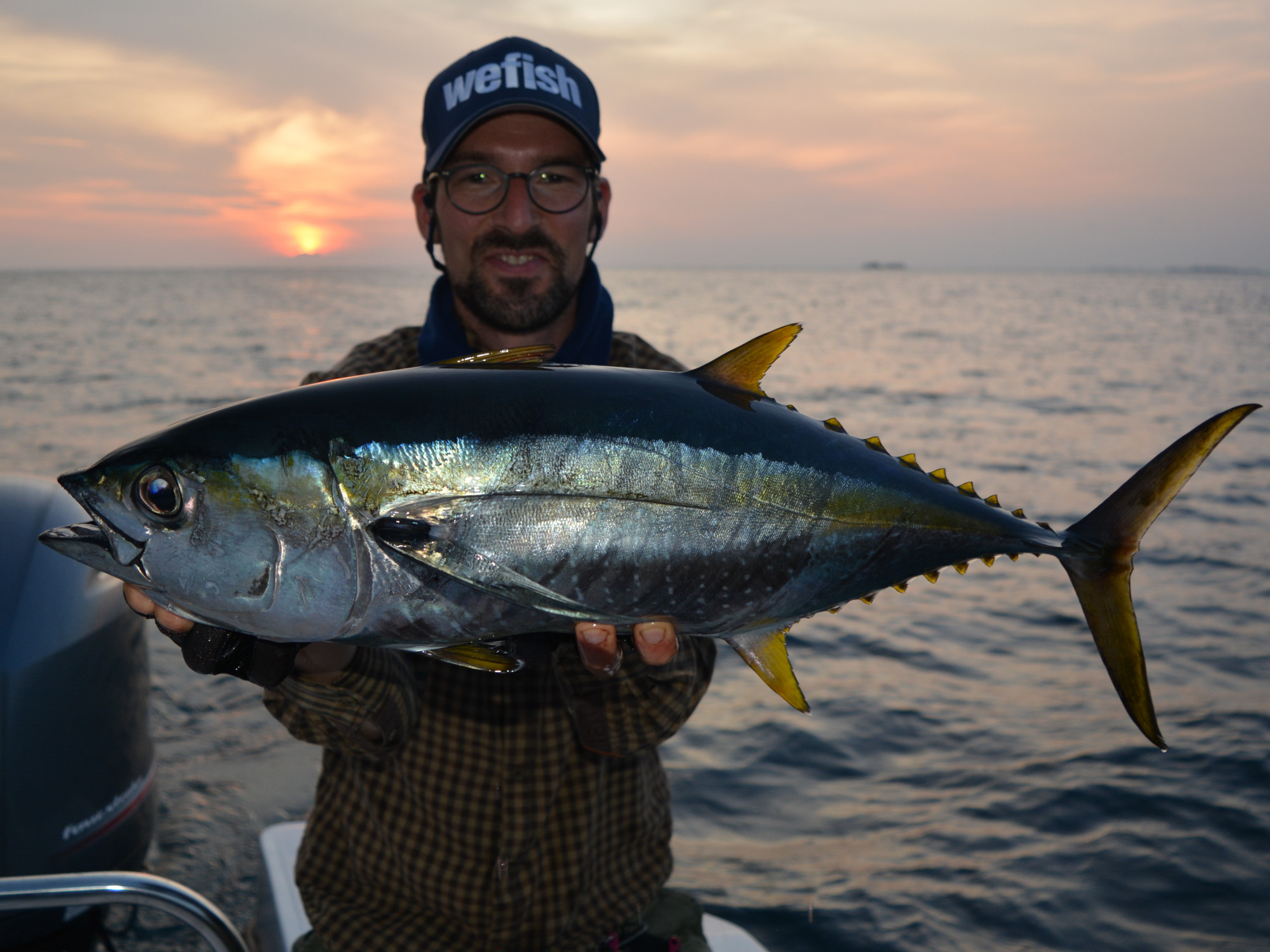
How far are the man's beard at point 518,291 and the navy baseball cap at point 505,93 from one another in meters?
0.40

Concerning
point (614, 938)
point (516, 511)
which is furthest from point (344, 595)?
point (614, 938)

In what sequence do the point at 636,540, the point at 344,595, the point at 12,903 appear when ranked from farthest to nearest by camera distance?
the point at 12,903 < the point at 636,540 < the point at 344,595

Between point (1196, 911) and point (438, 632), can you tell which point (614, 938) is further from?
point (1196, 911)

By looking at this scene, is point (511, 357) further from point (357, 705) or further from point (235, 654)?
point (357, 705)

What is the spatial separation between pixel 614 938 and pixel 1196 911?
4.10 metres

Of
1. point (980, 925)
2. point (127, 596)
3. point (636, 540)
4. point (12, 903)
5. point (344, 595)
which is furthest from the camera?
point (980, 925)

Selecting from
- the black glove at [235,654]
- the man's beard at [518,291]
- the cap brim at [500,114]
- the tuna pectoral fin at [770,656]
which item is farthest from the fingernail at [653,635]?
the cap brim at [500,114]

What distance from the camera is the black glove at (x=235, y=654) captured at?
6.13 feet

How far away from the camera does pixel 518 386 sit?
5.88 feet

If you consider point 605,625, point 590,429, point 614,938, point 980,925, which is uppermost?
point 590,429

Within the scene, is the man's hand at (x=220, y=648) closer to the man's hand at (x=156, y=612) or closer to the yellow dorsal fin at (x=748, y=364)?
the man's hand at (x=156, y=612)

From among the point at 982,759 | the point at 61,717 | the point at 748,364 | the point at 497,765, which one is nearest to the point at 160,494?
the point at 748,364

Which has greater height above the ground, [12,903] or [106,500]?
[106,500]

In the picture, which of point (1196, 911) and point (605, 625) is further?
point (1196, 911)
